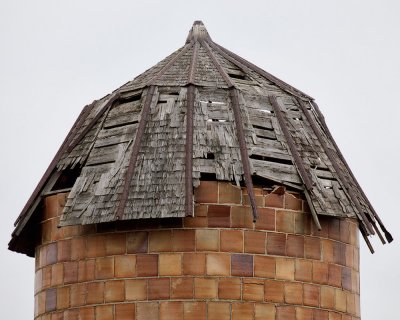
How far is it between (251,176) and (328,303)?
332 cm

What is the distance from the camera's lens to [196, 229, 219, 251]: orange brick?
38.3 metres

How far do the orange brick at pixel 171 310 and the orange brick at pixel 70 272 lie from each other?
233cm

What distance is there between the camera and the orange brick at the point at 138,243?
126 feet

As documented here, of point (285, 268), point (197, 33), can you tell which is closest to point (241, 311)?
point (285, 268)

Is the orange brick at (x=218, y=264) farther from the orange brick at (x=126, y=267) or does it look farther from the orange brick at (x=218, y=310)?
the orange brick at (x=126, y=267)

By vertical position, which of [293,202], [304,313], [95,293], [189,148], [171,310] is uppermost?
[189,148]

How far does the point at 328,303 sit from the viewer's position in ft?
129

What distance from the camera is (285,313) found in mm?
38469

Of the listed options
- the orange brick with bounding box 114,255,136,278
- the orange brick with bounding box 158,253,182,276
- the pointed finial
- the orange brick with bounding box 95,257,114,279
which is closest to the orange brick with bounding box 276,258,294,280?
the orange brick with bounding box 158,253,182,276

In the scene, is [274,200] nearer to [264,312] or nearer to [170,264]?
[264,312]

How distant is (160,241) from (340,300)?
4.38 meters

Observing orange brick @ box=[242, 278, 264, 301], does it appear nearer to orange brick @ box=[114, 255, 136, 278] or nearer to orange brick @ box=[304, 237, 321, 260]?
orange brick @ box=[304, 237, 321, 260]

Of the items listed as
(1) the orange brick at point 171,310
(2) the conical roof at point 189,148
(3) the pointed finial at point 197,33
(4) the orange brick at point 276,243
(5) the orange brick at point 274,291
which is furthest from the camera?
(3) the pointed finial at point 197,33

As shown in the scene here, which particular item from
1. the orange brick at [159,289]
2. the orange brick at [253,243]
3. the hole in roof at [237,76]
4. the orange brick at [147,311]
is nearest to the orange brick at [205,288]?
the orange brick at [159,289]
